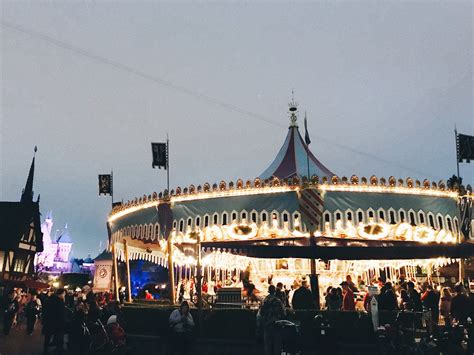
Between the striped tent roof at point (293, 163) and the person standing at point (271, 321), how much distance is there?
33.9 feet

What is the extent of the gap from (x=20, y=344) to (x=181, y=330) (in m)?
6.53

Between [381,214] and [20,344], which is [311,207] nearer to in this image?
[381,214]

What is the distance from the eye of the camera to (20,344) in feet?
44.2

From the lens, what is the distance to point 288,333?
8.90m

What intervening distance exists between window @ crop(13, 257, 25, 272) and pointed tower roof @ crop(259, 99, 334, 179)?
26.4 metres

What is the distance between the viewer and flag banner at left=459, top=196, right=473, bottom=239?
14.7 meters

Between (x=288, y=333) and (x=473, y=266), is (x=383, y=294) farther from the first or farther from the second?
(x=473, y=266)

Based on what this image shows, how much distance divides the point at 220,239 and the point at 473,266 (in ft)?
71.3

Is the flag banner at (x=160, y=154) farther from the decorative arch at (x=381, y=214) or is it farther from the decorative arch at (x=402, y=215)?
the decorative arch at (x=402, y=215)

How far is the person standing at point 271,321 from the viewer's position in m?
8.77

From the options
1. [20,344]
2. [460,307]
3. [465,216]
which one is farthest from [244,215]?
[20,344]

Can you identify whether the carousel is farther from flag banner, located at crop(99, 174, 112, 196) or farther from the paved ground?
flag banner, located at crop(99, 174, 112, 196)

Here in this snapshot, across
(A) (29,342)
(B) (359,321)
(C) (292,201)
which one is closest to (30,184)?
(A) (29,342)

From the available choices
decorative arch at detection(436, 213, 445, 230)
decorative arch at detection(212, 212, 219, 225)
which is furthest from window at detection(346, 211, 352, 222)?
decorative arch at detection(212, 212, 219, 225)
